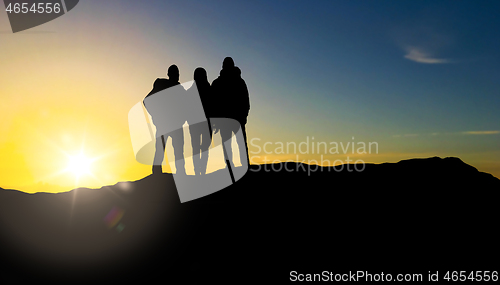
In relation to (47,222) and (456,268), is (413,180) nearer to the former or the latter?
(456,268)

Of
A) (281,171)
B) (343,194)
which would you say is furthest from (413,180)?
(281,171)

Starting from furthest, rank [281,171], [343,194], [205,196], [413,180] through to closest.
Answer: [281,171], [413,180], [343,194], [205,196]

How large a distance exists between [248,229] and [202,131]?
3.31 meters

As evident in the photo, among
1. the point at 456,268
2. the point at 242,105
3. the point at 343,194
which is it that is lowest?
the point at 456,268

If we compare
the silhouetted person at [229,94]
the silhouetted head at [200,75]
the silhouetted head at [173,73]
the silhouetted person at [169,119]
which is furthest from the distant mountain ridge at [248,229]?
the silhouetted head at [200,75]

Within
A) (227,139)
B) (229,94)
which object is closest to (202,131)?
(227,139)

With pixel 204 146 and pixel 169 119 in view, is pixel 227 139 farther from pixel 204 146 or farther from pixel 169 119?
pixel 169 119

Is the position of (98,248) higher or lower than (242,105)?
lower

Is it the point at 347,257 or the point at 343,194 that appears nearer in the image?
the point at 347,257

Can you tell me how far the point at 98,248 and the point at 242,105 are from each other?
18.5 ft

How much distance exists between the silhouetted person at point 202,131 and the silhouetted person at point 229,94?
0.90 feet

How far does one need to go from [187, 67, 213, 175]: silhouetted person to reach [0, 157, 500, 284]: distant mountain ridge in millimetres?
1134

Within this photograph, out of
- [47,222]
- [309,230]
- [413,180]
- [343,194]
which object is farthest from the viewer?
[413,180]

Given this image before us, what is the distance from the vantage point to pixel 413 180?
11336mm
